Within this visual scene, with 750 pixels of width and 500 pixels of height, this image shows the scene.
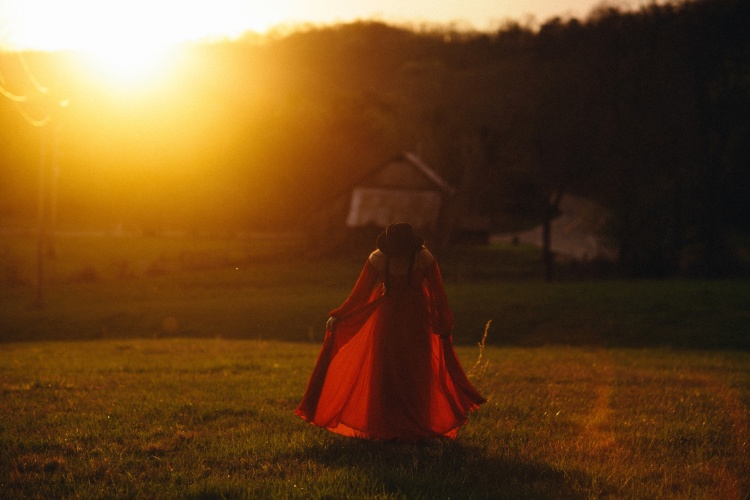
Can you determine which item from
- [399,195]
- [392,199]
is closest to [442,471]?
[392,199]

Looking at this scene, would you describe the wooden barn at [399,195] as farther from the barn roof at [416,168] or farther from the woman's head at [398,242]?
the woman's head at [398,242]

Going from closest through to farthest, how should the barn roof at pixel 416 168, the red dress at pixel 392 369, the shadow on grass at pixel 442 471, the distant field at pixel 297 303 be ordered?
the shadow on grass at pixel 442 471
the red dress at pixel 392 369
the distant field at pixel 297 303
the barn roof at pixel 416 168

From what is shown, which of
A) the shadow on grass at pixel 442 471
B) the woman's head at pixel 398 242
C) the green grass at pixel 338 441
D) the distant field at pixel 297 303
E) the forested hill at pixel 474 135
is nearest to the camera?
the shadow on grass at pixel 442 471

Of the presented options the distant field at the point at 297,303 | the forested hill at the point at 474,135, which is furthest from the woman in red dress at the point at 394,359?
the forested hill at the point at 474,135

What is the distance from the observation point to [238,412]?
26.7 ft

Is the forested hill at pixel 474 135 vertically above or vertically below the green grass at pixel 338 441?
above

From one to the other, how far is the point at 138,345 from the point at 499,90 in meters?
51.1

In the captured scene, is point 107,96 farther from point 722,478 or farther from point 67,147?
point 722,478

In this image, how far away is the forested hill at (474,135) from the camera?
38.4 m

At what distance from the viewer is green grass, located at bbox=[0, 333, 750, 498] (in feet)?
18.0

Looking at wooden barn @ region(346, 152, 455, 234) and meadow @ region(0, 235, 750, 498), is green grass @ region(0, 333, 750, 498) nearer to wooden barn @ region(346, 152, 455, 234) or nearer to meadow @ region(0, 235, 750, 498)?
meadow @ region(0, 235, 750, 498)

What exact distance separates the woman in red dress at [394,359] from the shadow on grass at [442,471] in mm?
204

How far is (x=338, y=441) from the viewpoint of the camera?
6.85m

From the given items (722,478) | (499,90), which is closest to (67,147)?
(499,90)
